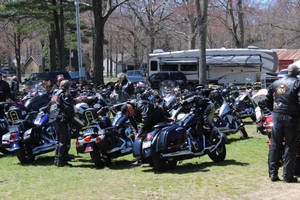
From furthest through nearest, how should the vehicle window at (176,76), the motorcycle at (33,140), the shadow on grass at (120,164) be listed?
the vehicle window at (176,76) < the motorcycle at (33,140) < the shadow on grass at (120,164)

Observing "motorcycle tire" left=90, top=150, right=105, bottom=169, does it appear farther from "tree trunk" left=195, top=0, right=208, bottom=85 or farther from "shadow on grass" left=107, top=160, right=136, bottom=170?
"tree trunk" left=195, top=0, right=208, bottom=85

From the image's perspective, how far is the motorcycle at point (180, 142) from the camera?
291 inches

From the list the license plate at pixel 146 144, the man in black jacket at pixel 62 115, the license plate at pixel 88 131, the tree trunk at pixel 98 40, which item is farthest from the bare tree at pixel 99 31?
the license plate at pixel 146 144

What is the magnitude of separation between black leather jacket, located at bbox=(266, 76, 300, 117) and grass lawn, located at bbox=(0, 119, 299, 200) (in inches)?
46.2

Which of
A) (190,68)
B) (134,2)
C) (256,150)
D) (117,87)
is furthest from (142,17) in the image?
(256,150)

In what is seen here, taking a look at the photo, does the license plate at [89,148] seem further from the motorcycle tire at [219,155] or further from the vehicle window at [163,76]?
the vehicle window at [163,76]

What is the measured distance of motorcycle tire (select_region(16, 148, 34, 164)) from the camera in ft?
29.1

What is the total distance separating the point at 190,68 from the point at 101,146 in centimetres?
2350

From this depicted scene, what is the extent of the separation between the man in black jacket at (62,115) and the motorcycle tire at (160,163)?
2031 mm

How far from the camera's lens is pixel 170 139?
7410mm

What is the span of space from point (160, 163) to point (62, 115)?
2.38 m

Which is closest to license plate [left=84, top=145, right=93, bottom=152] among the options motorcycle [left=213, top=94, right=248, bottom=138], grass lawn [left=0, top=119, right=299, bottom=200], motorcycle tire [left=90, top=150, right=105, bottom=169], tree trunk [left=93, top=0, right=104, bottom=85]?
motorcycle tire [left=90, top=150, right=105, bottom=169]

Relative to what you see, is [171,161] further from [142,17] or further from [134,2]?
[142,17]

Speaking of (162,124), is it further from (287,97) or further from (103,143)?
(287,97)
